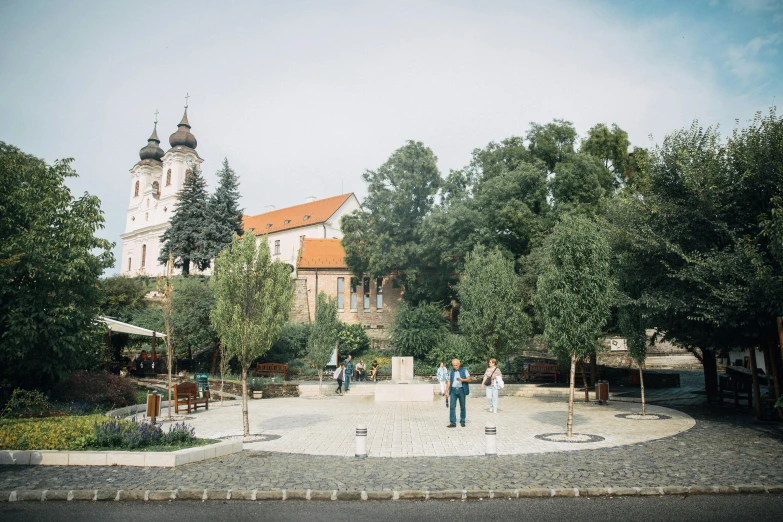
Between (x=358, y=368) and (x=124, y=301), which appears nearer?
(x=358, y=368)

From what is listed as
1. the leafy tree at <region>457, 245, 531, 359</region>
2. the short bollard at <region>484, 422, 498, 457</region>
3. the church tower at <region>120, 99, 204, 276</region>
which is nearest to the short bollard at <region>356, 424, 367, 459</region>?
the short bollard at <region>484, 422, 498, 457</region>

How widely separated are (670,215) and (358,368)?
66.0 ft

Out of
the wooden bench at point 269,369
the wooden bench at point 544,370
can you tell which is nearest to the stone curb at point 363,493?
the wooden bench at point 544,370

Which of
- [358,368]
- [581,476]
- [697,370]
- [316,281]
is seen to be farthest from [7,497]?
[316,281]

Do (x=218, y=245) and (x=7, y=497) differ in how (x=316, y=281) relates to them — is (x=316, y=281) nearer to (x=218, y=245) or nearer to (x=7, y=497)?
(x=218, y=245)

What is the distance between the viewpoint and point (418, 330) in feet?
117

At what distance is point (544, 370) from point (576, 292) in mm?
17247

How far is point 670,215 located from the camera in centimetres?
1517

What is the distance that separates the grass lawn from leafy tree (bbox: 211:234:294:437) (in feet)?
8.29

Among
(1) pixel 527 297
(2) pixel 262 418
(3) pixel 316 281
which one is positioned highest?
(3) pixel 316 281

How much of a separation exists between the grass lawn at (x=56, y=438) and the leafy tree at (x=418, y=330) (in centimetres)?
2485

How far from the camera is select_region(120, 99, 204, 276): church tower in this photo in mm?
66562

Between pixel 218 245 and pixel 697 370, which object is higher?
pixel 218 245

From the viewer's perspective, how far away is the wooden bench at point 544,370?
91.7ft
